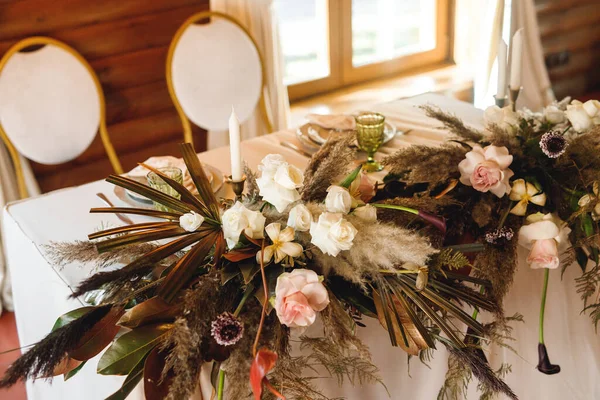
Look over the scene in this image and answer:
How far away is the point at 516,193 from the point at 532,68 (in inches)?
118

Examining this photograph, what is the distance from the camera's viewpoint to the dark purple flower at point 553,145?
3.94 ft

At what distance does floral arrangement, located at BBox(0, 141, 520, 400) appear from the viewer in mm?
839

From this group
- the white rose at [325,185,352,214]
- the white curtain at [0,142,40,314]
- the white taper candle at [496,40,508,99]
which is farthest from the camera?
the white curtain at [0,142,40,314]

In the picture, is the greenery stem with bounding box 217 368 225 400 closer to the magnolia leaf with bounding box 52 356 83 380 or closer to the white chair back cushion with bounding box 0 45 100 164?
the magnolia leaf with bounding box 52 356 83 380

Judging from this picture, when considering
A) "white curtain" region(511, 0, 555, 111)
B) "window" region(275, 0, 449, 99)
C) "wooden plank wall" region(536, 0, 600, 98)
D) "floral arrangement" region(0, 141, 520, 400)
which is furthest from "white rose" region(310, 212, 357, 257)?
"wooden plank wall" region(536, 0, 600, 98)

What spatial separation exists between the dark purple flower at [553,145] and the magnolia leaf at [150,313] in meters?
0.71

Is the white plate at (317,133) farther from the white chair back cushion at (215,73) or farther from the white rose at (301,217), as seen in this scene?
the white chair back cushion at (215,73)

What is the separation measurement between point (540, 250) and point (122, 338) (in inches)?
28.5

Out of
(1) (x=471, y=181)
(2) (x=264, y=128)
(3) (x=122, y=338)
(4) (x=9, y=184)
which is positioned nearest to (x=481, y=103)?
(2) (x=264, y=128)

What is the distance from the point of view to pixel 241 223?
95 cm

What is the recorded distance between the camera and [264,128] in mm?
3051

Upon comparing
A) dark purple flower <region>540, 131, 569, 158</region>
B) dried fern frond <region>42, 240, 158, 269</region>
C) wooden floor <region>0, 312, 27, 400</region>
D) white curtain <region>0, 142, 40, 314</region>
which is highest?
dark purple flower <region>540, 131, 569, 158</region>

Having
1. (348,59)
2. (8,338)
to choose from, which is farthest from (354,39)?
(8,338)

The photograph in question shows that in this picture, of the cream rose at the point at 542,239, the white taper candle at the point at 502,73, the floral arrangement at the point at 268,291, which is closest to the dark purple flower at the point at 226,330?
the floral arrangement at the point at 268,291
